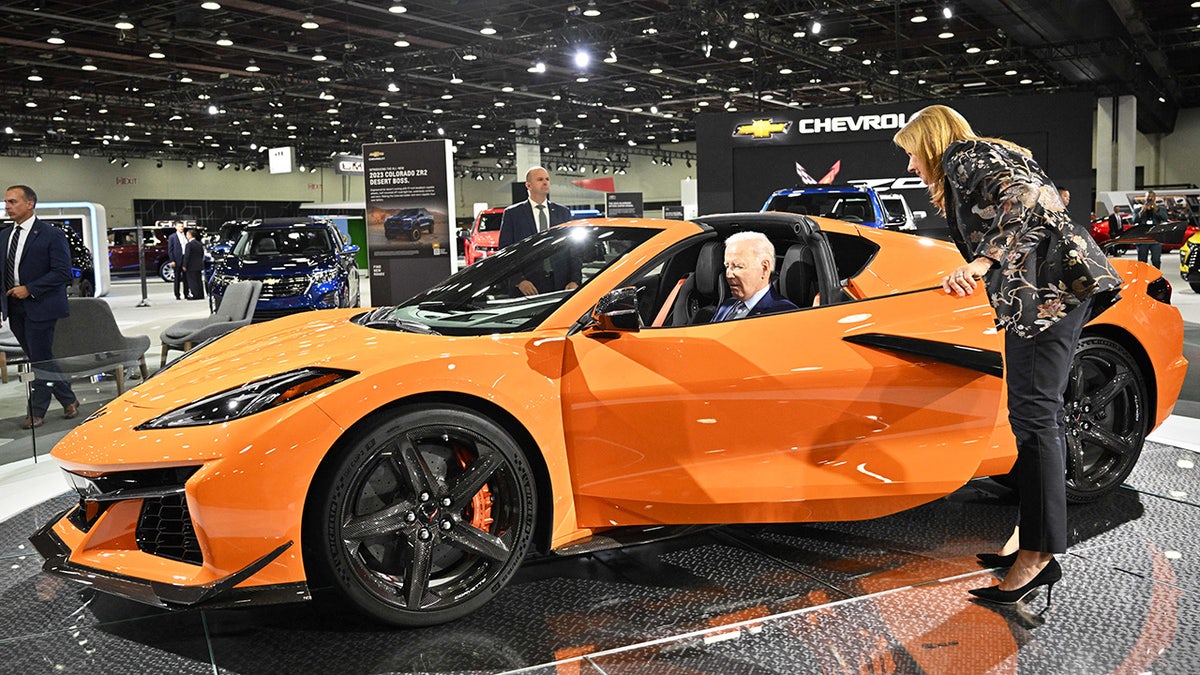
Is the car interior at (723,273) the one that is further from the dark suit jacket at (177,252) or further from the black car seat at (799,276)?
the dark suit jacket at (177,252)

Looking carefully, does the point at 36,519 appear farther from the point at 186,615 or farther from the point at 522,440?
the point at 522,440

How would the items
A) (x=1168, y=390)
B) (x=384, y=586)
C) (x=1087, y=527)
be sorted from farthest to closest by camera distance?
1. (x=1168, y=390)
2. (x=1087, y=527)
3. (x=384, y=586)

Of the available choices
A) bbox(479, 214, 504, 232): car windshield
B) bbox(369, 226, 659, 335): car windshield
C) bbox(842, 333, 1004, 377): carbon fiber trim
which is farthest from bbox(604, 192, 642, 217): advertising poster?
bbox(842, 333, 1004, 377): carbon fiber trim

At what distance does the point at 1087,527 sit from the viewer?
12.1ft

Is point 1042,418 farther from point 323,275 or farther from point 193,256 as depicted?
point 193,256

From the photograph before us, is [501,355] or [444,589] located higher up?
[501,355]

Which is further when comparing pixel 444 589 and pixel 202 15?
pixel 202 15

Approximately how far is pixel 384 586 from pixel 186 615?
2.46 ft

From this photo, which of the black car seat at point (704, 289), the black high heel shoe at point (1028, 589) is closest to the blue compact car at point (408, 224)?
the black car seat at point (704, 289)

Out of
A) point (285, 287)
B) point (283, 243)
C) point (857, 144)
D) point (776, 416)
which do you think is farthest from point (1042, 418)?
point (857, 144)

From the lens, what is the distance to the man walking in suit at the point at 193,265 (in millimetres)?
18812

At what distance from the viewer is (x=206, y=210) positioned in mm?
43969

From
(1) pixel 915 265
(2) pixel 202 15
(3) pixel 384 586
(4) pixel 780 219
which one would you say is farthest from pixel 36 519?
(2) pixel 202 15

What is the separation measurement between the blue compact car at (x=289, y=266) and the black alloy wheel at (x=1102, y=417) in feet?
32.1
